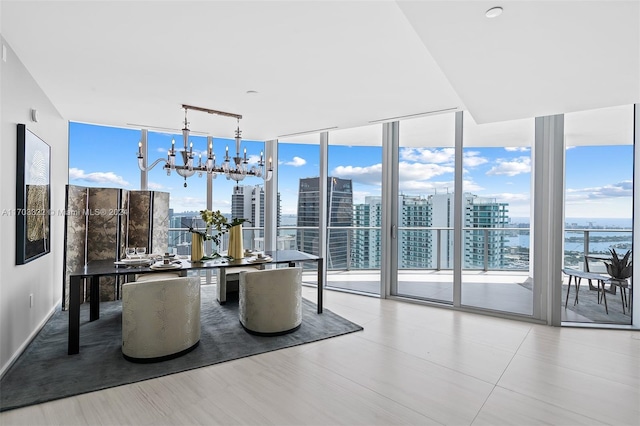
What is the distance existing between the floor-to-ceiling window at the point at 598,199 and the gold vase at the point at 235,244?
3827mm

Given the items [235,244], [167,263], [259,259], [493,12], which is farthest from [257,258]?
[493,12]

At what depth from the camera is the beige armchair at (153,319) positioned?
271cm

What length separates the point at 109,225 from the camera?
15.1 ft

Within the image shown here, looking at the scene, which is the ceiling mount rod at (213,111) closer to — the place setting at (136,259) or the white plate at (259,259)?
the place setting at (136,259)

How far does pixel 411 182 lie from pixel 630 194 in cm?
246

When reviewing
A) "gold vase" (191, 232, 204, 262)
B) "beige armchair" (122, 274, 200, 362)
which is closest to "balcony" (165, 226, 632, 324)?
"gold vase" (191, 232, 204, 262)

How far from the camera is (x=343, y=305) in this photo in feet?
14.8

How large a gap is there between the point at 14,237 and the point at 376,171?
427cm

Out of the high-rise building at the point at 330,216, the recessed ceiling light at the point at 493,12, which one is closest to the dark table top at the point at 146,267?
the high-rise building at the point at 330,216

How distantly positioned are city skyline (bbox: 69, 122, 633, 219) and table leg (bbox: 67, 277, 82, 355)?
250cm

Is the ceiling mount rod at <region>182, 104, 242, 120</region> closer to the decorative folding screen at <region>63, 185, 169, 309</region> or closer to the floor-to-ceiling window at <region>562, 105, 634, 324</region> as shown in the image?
the decorative folding screen at <region>63, 185, 169, 309</region>

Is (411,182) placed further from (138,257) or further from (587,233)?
(138,257)

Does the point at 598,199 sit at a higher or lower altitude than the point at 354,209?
higher

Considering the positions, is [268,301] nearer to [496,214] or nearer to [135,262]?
[135,262]
